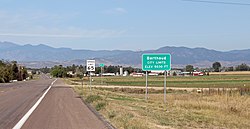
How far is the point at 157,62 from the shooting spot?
29344mm

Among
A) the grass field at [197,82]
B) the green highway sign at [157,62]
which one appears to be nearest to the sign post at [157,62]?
the green highway sign at [157,62]

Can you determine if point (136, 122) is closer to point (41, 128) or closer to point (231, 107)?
point (41, 128)

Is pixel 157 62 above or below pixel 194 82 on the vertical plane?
above

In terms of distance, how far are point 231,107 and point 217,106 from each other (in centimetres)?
127

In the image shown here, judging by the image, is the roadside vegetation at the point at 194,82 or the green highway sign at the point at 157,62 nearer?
the green highway sign at the point at 157,62

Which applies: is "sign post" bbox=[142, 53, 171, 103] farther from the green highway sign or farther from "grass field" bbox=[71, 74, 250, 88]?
"grass field" bbox=[71, 74, 250, 88]

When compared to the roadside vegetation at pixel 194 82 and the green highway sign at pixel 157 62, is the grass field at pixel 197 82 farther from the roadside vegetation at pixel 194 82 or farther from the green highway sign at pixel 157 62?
the green highway sign at pixel 157 62

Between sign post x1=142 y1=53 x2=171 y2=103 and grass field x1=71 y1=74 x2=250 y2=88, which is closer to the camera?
sign post x1=142 y1=53 x2=171 y2=103

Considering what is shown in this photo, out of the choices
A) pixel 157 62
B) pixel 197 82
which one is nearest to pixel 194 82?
pixel 197 82

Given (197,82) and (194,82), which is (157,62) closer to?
(197,82)

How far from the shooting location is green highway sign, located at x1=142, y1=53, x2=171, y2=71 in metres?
29.1

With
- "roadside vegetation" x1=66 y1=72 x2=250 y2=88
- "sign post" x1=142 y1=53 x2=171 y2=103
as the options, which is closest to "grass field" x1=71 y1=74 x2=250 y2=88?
"roadside vegetation" x1=66 y1=72 x2=250 y2=88

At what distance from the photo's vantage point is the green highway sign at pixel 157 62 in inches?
1144

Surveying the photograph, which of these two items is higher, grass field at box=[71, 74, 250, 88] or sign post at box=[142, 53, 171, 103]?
sign post at box=[142, 53, 171, 103]
